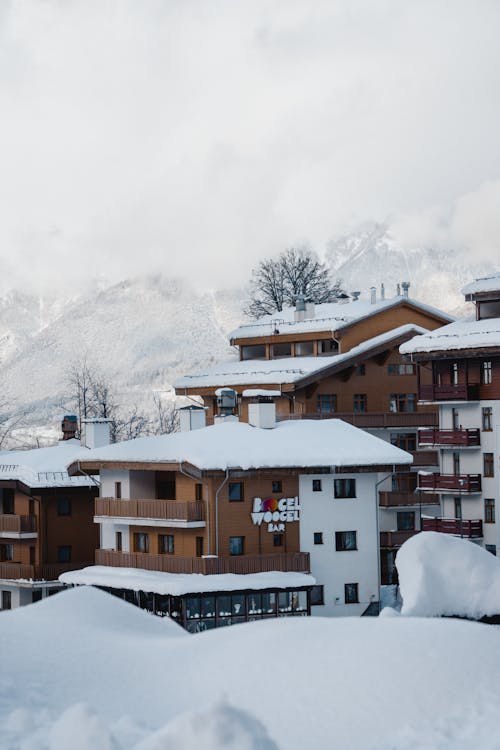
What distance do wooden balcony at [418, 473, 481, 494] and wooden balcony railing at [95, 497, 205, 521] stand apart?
1144cm

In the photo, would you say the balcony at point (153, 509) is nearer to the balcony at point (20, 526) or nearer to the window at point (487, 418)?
the balcony at point (20, 526)

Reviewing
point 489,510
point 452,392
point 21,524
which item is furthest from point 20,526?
point 489,510

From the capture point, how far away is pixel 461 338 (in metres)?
58.2

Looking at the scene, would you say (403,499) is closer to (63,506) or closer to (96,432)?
(96,432)

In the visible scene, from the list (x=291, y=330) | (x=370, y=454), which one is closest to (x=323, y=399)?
(x=291, y=330)

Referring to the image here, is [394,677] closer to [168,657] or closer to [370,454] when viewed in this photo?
[168,657]

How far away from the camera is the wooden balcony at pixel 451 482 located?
5709 cm

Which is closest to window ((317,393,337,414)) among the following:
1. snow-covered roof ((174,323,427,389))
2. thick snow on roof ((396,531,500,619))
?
snow-covered roof ((174,323,427,389))

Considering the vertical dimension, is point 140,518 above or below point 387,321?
below

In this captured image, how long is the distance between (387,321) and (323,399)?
6675 millimetres

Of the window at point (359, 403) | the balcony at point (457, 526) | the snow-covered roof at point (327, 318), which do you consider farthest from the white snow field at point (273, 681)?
the snow-covered roof at point (327, 318)

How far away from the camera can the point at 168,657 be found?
2158cm

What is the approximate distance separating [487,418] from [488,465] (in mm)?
1955

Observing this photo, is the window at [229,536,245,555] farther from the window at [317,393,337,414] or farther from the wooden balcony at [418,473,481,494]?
the window at [317,393,337,414]
